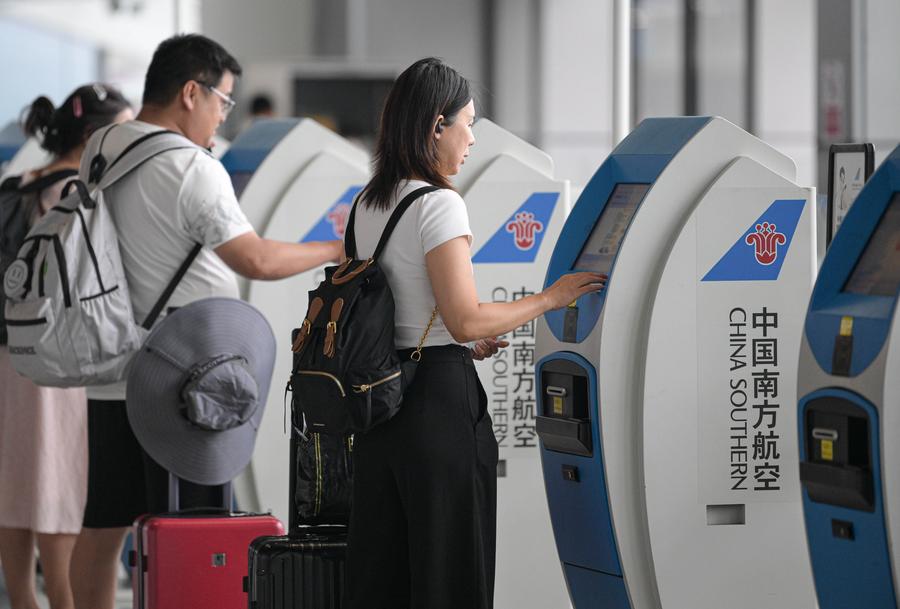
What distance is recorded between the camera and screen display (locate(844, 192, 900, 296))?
2502 mm

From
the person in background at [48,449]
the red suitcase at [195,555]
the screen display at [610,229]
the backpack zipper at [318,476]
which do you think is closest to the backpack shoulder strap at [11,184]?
the person in background at [48,449]

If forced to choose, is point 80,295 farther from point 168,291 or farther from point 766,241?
point 766,241

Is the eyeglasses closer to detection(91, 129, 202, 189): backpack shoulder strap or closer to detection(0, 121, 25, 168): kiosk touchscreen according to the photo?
detection(91, 129, 202, 189): backpack shoulder strap

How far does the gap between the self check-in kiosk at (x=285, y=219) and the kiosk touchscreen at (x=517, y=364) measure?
632 mm

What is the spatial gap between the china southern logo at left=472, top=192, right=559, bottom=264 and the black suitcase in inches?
40.2

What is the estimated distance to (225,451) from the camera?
137 inches

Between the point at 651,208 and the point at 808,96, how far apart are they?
942 centimetres

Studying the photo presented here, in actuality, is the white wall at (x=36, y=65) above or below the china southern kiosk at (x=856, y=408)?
above

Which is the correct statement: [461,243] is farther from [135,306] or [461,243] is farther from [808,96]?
[808,96]

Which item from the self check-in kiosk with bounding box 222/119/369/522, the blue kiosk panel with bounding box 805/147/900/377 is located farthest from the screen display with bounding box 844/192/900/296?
the self check-in kiosk with bounding box 222/119/369/522

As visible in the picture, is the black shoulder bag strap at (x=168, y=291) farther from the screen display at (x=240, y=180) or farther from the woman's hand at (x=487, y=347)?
the screen display at (x=240, y=180)

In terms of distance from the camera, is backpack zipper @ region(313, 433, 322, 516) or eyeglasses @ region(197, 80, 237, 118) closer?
backpack zipper @ region(313, 433, 322, 516)

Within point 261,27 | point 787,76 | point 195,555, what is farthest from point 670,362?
point 261,27

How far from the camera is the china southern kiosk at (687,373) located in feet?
Result: 10.3
